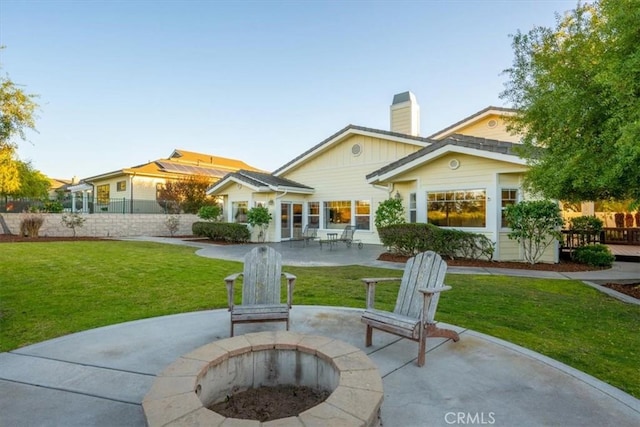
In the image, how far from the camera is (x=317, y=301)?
554 centimetres

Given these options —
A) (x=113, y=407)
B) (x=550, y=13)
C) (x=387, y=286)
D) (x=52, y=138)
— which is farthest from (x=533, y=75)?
(x=52, y=138)

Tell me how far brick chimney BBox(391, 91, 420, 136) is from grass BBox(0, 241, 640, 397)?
9775 millimetres

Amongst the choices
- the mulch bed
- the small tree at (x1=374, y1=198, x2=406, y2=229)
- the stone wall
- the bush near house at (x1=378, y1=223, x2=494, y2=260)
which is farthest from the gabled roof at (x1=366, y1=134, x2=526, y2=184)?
the stone wall

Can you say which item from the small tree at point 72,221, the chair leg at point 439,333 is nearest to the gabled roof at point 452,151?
the chair leg at point 439,333

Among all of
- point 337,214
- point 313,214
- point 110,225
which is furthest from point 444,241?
point 110,225

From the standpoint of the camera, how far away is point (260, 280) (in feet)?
13.7

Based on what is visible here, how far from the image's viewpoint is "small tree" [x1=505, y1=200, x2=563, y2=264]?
9156 millimetres

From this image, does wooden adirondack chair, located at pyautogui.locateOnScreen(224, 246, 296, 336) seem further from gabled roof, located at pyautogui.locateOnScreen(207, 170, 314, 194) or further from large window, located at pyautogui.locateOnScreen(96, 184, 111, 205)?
large window, located at pyautogui.locateOnScreen(96, 184, 111, 205)

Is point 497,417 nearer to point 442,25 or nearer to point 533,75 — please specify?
point 533,75

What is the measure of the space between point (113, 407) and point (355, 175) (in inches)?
569

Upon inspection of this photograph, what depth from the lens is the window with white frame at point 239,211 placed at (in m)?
17.8

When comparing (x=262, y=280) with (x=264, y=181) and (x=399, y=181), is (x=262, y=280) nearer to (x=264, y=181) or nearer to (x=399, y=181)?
(x=399, y=181)

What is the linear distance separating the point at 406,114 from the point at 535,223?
29.0 feet

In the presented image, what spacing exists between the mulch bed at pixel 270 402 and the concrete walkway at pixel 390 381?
0.56 metres
